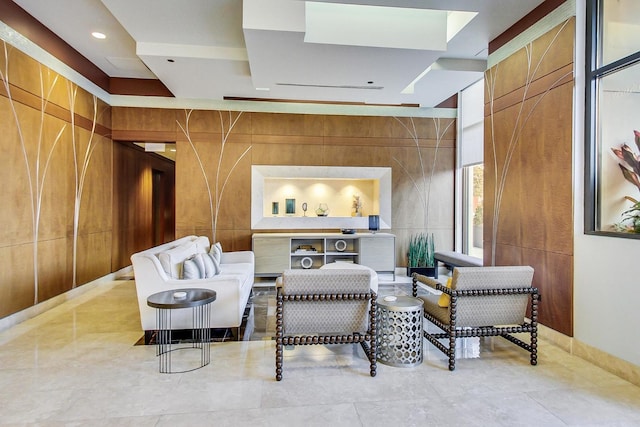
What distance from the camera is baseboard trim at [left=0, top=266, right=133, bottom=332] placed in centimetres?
421

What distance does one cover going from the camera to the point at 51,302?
5.02 meters

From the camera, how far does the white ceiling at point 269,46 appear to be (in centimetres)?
388

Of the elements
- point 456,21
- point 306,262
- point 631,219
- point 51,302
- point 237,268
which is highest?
point 456,21

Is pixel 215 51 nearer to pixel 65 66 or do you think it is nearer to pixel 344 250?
pixel 65 66

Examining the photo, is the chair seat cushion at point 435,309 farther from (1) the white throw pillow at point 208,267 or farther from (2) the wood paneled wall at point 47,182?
(2) the wood paneled wall at point 47,182

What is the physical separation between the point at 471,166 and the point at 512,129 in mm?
2907

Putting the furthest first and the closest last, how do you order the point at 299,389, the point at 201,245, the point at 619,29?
the point at 201,245 < the point at 619,29 < the point at 299,389

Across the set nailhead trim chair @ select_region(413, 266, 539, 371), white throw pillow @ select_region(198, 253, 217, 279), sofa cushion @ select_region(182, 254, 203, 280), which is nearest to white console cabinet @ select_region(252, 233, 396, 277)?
white throw pillow @ select_region(198, 253, 217, 279)

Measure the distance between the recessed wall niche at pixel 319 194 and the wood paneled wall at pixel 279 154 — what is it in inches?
6.0

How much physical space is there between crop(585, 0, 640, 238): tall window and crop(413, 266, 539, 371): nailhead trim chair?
0.87m

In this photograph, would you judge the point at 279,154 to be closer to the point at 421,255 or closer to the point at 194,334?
the point at 421,255

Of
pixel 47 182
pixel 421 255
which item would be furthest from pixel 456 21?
pixel 47 182

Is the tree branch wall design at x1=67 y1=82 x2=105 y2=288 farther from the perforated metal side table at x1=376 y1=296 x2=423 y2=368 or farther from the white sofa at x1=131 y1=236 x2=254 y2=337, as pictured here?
the perforated metal side table at x1=376 y1=296 x2=423 y2=368

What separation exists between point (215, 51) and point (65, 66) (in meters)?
2.32
